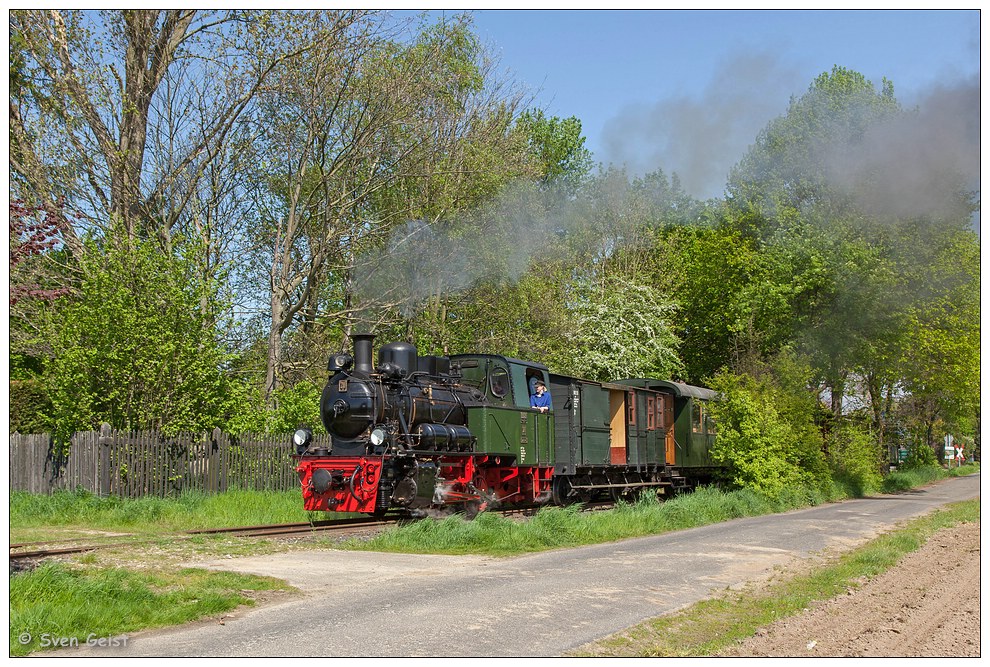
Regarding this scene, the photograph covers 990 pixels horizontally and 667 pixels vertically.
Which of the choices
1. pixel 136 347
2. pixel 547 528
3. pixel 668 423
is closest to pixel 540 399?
pixel 547 528

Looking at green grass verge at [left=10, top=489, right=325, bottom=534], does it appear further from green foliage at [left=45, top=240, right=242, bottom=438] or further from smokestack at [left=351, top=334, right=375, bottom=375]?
smokestack at [left=351, top=334, right=375, bottom=375]

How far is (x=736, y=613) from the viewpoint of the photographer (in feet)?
28.8

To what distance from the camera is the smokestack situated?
1659cm

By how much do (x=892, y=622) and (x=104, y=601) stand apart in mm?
7088

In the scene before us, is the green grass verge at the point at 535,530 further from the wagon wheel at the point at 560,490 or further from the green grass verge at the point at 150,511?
the green grass verge at the point at 150,511

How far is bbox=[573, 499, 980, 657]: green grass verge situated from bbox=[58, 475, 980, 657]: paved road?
10.1 inches

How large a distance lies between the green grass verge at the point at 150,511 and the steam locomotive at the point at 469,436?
2319 millimetres

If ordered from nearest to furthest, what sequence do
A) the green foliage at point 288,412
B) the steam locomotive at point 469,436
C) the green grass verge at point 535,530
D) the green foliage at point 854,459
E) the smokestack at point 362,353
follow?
Answer: the green grass verge at point 535,530 < the steam locomotive at point 469,436 < the smokestack at point 362,353 < the green foliage at point 288,412 < the green foliage at point 854,459

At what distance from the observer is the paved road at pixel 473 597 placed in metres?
7.07

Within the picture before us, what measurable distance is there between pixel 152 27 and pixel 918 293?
25217mm

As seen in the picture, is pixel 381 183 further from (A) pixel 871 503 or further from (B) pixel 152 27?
(A) pixel 871 503

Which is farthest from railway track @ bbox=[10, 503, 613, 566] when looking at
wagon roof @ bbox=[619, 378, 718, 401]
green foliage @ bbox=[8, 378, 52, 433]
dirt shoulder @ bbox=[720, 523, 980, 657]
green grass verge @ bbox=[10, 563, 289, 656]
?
green foliage @ bbox=[8, 378, 52, 433]

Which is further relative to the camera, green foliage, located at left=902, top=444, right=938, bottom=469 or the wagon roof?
green foliage, located at left=902, top=444, right=938, bottom=469

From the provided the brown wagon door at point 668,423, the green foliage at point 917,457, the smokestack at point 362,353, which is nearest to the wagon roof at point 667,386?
the brown wagon door at point 668,423
